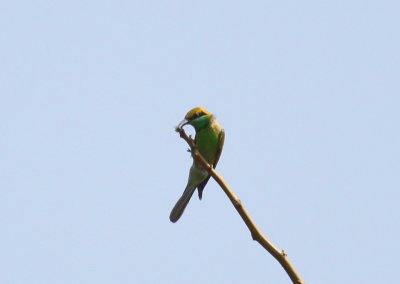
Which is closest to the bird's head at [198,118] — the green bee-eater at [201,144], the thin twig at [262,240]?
the green bee-eater at [201,144]

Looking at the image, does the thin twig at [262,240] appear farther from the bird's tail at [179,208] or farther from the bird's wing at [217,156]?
the bird's wing at [217,156]

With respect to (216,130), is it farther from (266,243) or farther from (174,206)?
(266,243)

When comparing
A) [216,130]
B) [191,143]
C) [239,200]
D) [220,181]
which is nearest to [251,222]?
[239,200]

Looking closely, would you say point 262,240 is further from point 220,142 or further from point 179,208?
point 220,142

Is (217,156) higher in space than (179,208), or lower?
higher

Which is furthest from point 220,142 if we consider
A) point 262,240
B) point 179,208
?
point 262,240

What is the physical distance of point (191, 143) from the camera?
11.6 ft

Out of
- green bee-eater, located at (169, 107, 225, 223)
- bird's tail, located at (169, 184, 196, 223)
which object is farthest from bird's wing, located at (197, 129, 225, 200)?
bird's tail, located at (169, 184, 196, 223)

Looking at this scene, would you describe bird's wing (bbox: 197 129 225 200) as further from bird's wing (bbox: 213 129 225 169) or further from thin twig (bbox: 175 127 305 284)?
thin twig (bbox: 175 127 305 284)

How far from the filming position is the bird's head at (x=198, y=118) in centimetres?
674

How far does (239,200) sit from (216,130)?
14.8ft

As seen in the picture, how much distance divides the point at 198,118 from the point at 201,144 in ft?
1.47

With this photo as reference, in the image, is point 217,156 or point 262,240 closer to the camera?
point 262,240

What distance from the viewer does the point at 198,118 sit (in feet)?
22.4
